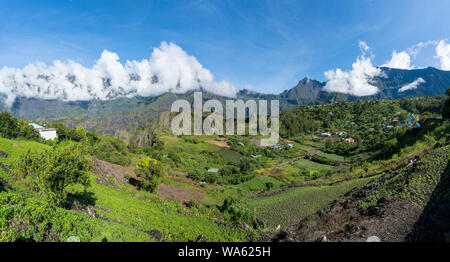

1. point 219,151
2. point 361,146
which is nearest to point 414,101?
point 361,146

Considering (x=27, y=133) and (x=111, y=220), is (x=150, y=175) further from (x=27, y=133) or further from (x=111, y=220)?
(x=27, y=133)

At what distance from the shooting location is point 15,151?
23562mm

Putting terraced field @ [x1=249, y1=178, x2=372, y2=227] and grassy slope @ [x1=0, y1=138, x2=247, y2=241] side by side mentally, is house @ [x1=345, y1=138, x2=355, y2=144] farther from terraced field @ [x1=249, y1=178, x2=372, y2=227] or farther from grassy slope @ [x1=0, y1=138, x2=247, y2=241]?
grassy slope @ [x1=0, y1=138, x2=247, y2=241]

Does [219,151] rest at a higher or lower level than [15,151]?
lower

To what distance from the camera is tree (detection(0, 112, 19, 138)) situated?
3631cm

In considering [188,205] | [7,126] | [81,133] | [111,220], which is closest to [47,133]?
[81,133]

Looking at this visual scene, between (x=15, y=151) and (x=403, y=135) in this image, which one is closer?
(x=15, y=151)

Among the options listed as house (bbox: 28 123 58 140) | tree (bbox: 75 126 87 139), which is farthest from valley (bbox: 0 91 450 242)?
tree (bbox: 75 126 87 139)

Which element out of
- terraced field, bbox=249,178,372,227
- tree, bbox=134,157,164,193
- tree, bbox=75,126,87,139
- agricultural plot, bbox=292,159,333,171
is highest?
tree, bbox=75,126,87,139

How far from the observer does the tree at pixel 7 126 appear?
3631 cm

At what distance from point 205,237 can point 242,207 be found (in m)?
6.69

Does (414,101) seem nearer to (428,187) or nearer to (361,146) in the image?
(361,146)

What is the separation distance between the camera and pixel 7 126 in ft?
122

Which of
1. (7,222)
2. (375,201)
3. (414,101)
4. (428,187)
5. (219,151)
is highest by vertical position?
(414,101)
